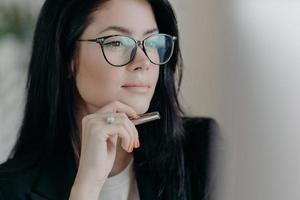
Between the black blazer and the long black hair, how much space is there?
0.02 m

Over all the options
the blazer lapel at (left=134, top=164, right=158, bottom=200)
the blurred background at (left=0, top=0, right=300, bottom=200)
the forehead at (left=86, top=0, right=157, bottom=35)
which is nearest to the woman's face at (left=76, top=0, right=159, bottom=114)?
the forehead at (left=86, top=0, right=157, bottom=35)

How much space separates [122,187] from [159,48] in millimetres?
282

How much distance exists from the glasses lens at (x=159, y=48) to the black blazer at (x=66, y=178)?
0.15 meters

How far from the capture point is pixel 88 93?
0.84 meters

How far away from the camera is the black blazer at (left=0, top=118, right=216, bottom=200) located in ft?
2.89

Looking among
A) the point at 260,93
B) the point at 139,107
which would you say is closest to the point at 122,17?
the point at 139,107

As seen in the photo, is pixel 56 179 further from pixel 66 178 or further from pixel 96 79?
pixel 96 79

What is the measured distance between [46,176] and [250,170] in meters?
0.71

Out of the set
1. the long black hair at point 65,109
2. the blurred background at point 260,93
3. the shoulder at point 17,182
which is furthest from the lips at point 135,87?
the blurred background at point 260,93

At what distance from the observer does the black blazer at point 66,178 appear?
0.88 metres

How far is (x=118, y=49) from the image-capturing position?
0.79 m

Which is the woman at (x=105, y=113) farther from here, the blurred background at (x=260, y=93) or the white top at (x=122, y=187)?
the blurred background at (x=260, y=93)

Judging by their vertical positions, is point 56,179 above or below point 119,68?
below

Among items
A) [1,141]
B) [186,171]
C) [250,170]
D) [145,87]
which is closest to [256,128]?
[250,170]
